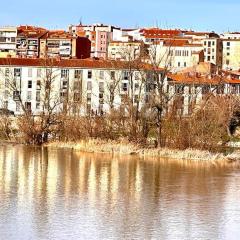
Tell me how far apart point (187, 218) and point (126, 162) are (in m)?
13.7

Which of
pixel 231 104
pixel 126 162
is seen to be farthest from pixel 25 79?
pixel 126 162

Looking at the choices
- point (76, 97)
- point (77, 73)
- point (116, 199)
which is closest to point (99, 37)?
point (77, 73)

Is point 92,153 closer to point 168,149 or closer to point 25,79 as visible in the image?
point 168,149

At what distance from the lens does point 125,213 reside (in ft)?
63.6

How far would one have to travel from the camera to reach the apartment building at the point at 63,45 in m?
105

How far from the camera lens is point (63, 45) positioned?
4154 inches

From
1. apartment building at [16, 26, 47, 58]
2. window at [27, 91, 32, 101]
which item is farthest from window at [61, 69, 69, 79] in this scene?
apartment building at [16, 26, 47, 58]

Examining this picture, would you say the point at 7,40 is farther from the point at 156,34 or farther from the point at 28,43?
the point at 156,34

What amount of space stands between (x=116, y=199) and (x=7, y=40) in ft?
308

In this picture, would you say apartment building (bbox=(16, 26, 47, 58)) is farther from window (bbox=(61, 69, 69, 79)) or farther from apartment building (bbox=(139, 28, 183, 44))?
window (bbox=(61, 69, 69, 79))

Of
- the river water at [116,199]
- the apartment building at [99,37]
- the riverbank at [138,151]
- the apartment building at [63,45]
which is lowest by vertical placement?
the river water at [116,199]

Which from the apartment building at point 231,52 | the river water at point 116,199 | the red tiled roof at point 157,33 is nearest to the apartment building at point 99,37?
the red tiled roof at point 157,33

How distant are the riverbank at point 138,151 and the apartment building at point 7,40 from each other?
7415cm

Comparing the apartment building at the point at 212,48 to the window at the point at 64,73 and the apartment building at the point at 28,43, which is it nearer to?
the apartment building at the point at 28,43
